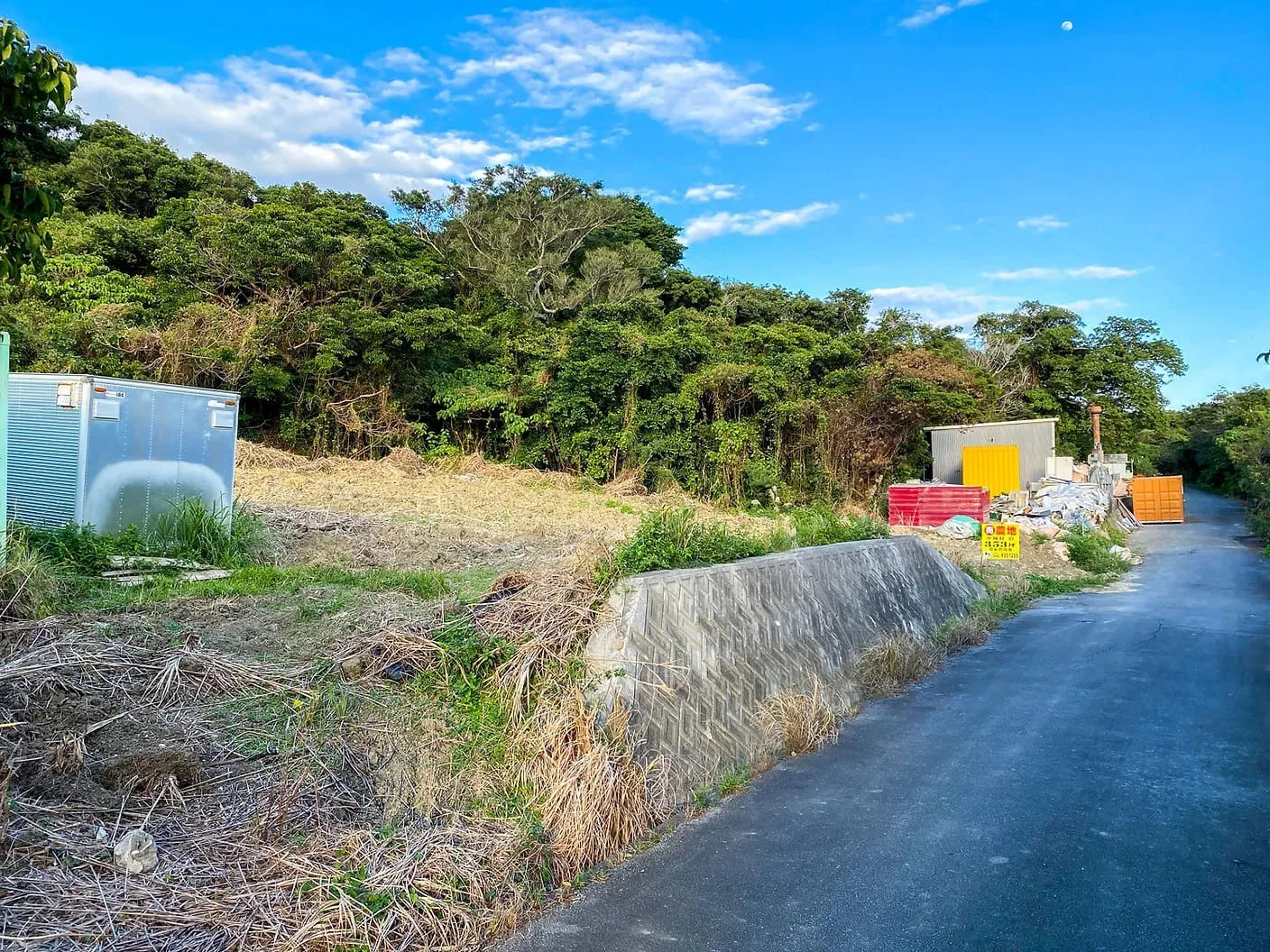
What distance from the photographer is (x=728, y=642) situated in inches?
235

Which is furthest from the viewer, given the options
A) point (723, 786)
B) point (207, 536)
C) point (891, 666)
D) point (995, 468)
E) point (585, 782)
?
point (995, 468)

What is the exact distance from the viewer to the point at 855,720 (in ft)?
22.6

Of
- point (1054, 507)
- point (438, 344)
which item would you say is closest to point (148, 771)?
point (438, 344)

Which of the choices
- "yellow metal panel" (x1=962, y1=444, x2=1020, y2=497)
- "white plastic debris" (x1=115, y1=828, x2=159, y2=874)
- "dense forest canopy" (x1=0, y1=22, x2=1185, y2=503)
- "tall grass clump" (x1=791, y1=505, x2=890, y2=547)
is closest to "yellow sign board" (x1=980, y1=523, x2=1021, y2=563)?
"tall grass clump" (x1=791, y1=505, x2=890, y2=547)

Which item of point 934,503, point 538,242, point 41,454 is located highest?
point 538,242

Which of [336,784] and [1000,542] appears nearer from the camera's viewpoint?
[336,784]

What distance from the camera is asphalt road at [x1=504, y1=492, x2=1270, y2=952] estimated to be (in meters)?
3.66

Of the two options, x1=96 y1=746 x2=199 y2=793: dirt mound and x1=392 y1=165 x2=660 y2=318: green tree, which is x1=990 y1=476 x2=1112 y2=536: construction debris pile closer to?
x1=392 y1=165 x2=660 y2=318: green tree

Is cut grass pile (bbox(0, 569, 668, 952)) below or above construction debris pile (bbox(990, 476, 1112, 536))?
below

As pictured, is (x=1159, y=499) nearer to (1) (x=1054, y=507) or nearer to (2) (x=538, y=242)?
(1) (x=1054, y=507)

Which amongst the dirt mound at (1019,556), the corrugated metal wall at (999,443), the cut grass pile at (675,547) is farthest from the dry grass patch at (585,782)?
the corrugated metal wall at (999,443)

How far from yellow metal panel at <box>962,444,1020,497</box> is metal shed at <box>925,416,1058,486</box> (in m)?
0.50

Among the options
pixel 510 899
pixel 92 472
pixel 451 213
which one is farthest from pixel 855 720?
pixel 451 213

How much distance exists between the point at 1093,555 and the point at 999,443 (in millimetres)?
9889
